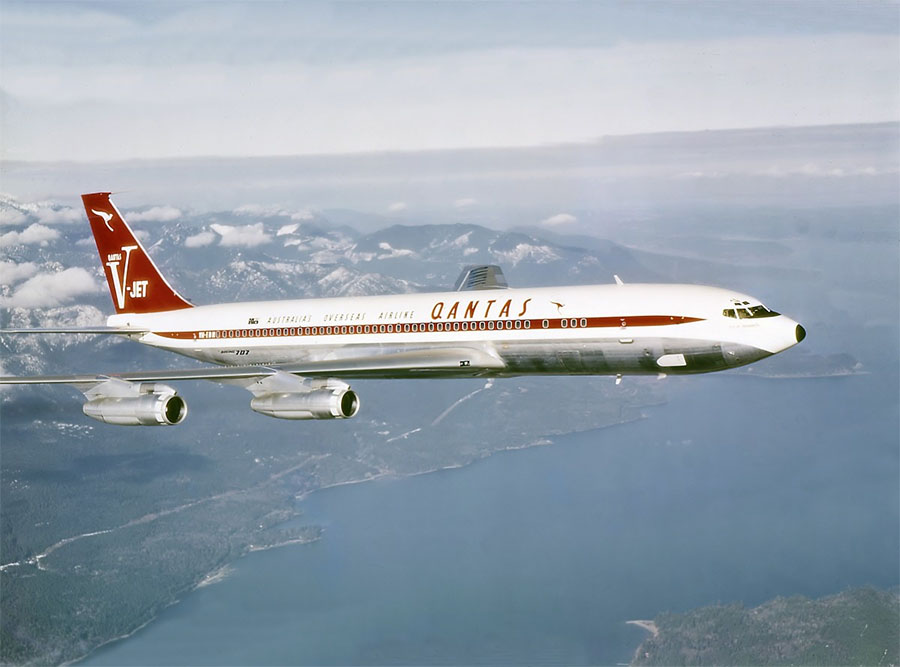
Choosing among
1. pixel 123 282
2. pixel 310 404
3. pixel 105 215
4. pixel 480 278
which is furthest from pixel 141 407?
pixel 480 278

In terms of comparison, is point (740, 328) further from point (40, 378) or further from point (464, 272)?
point (40, 378)

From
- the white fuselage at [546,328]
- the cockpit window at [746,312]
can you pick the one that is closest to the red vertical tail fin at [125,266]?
the white fuselage at [546,328]

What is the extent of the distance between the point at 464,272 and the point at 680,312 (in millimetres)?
20108

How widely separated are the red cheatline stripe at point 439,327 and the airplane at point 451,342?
0.18 ft

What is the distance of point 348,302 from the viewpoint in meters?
55.9

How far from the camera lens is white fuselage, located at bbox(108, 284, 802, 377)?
1811 inches

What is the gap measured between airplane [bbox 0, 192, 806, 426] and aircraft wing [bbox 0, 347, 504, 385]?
6cm

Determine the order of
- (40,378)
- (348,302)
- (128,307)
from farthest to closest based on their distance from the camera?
(128,307), (348,302), (40,378)

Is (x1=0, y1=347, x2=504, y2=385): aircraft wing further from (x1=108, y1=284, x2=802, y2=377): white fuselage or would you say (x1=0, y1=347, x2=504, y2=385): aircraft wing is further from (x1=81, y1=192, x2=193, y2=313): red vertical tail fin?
(x1=81, y1=192, x2=193, y2=313): red vertical tail fin

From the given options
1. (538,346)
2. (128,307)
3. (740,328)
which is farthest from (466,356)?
(128,307)

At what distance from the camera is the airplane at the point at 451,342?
46188mm

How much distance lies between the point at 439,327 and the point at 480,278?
12095 mm

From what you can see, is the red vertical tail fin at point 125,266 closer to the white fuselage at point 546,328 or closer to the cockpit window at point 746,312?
the white fuselage at point 546,328

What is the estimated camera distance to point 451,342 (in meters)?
51.2
